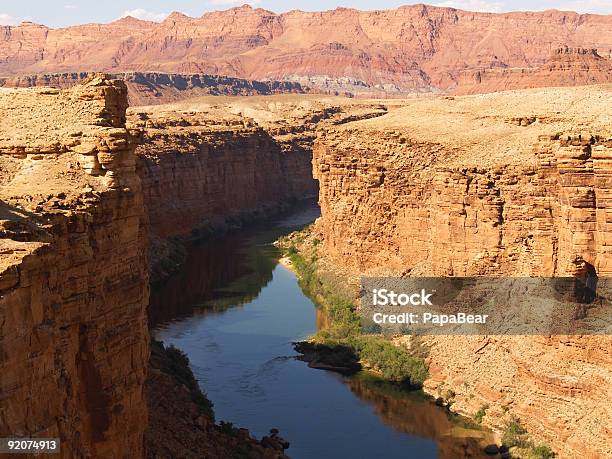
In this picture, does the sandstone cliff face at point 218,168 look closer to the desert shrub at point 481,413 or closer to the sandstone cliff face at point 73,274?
the desert shrub at point 481,413

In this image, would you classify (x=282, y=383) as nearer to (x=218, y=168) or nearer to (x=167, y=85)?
(x=218, y=168)

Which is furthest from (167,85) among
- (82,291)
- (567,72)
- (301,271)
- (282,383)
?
(82,291)

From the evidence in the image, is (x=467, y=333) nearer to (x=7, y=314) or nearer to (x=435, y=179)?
(x=435, y=179)

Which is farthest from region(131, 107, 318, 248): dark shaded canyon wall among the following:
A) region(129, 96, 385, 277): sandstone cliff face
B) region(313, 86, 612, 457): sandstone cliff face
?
region(313, 86, 612, 457): sandstone cliff face

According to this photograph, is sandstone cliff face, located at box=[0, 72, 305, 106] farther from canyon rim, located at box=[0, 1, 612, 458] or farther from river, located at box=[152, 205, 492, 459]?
river, located at box=[152, 205, 492, 459]

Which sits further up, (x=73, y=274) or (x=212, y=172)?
(x=73, y=274)

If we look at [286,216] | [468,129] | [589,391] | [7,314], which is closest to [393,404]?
[589,391]
